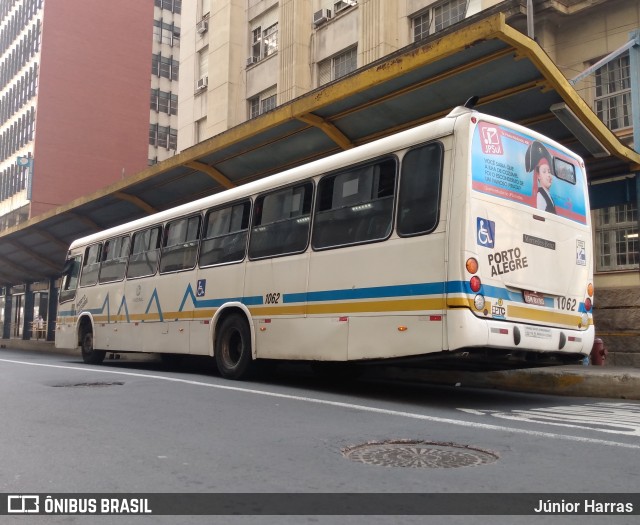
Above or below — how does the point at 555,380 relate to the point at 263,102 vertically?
below

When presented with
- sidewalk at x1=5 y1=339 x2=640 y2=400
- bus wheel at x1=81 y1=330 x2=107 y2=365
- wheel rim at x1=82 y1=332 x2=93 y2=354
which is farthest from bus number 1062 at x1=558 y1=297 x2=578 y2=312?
wheel rim at x1=82 y1=332 x2=93 y2=354

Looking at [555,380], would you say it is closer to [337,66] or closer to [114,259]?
[114,259]

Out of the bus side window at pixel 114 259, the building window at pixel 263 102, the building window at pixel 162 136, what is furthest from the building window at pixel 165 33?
the bus side window at pixel 114 259

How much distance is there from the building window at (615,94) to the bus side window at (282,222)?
11053 mm

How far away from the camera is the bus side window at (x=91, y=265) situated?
637 inches

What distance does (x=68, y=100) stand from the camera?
197 feet

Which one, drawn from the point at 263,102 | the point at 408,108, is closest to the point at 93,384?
the point at 408,108

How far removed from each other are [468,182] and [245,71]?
77.8 feet

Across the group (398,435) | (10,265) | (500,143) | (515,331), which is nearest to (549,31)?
(500,143)

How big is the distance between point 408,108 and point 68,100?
181 ft

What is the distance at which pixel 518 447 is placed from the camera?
5414mm

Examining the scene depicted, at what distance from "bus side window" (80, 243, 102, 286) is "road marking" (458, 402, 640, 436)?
1117cm

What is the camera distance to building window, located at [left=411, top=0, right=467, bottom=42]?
20031mm

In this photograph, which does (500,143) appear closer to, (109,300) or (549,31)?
(109,300)
